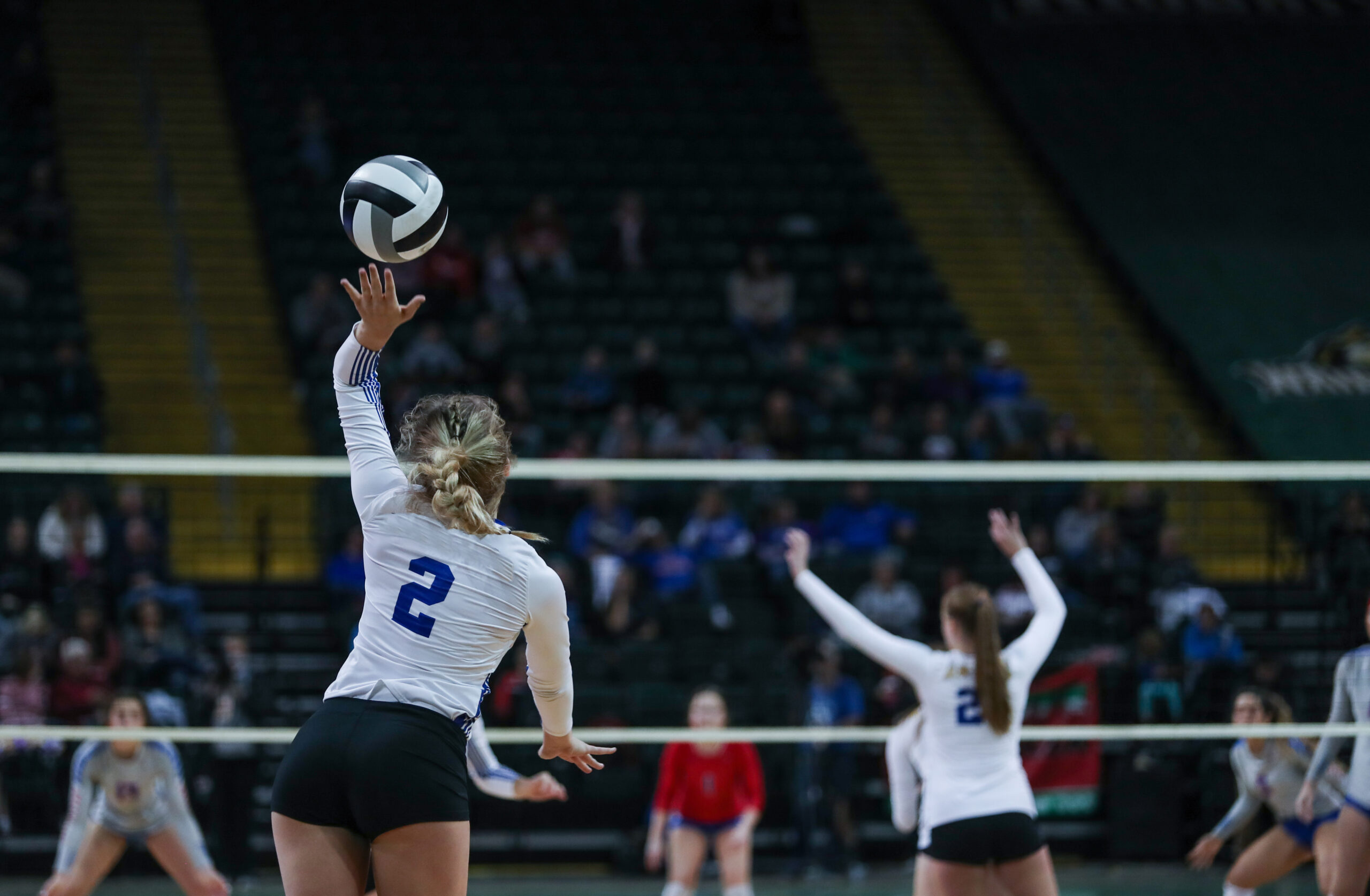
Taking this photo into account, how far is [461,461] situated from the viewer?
367 centimetres

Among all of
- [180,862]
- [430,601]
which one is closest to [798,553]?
[430,601]

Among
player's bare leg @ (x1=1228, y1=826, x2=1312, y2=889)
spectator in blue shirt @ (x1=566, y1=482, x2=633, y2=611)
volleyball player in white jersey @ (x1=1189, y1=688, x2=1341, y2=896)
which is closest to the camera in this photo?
volleyball player in white jersey @ (x1=1189, y1=688, x2=1341, y2=896)

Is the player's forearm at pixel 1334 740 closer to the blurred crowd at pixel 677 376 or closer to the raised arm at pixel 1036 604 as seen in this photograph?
the raised arm at pixel 1036 604

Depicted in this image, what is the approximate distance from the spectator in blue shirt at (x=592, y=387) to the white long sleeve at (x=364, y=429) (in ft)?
33.1

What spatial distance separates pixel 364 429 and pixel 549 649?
679 mm

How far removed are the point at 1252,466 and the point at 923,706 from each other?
2.14 m

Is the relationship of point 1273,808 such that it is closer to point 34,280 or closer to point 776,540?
point 776,540

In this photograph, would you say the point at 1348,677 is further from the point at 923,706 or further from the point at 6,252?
the point at 6,252

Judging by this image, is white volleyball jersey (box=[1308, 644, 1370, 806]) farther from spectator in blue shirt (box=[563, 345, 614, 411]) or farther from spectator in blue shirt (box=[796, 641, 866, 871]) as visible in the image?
spectator in blue shirt (box=[563, 345, 614, 411])

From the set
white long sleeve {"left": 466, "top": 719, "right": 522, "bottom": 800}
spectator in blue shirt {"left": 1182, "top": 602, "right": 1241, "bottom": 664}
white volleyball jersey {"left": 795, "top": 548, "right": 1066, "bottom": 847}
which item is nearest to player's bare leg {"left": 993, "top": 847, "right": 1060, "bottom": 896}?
white volleyball jersey {"left": 795, "top": 548, "right": 1066, "bottom": 847}

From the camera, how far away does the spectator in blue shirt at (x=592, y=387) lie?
45.9 ft

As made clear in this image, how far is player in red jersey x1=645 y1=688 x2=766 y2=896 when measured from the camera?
862 centimetres

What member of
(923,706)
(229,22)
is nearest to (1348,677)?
(923,706)

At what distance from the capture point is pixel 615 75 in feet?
61.8
